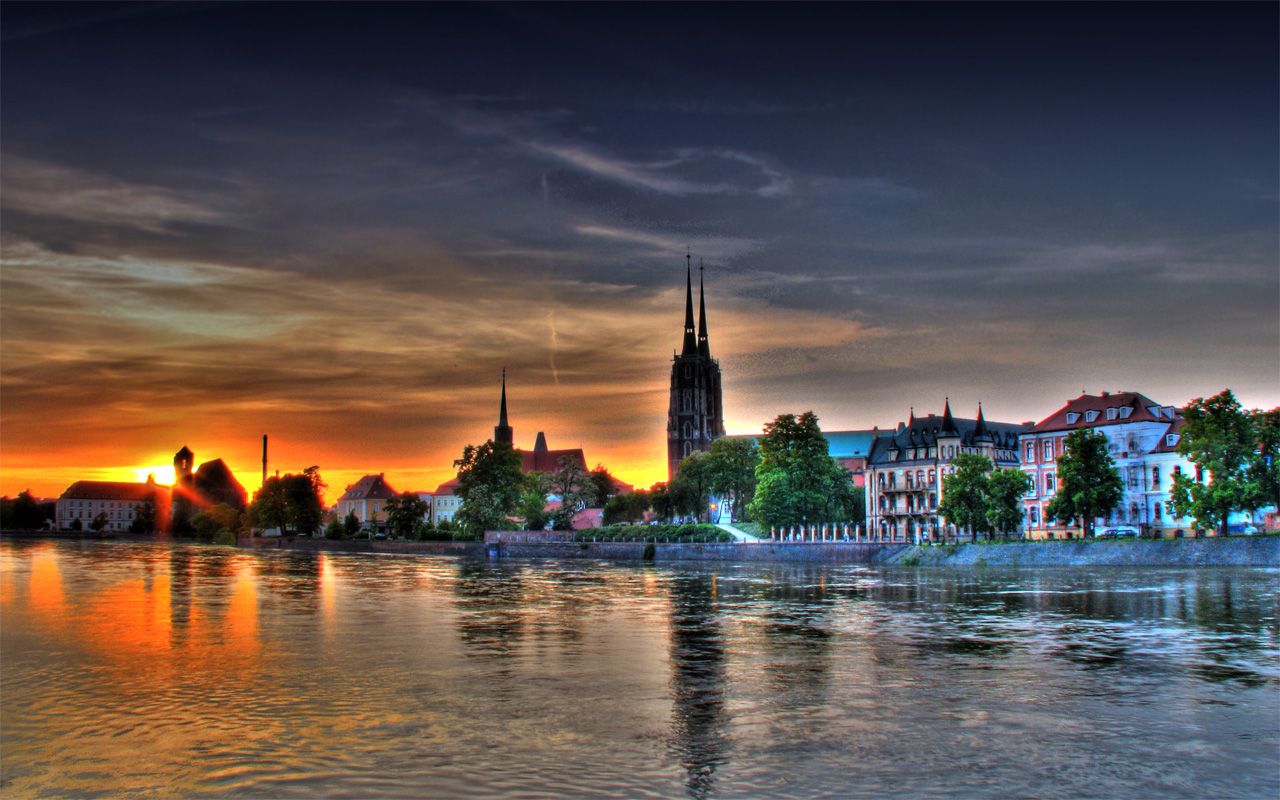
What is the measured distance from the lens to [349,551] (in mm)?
123312

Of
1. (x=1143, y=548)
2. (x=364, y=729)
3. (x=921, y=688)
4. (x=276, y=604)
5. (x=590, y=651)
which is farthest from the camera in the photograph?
(x=1143, y=548)

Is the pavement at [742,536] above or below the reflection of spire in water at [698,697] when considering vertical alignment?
below

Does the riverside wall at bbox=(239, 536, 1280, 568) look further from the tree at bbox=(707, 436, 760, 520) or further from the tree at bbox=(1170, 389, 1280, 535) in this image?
the tree at bbox=(707, 436, 760, 520)

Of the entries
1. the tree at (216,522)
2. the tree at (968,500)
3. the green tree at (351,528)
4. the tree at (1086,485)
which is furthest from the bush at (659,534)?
the tree at (216,522)

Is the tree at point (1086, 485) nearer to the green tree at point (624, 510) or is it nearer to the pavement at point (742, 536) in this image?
the pavement at point (742, 536)

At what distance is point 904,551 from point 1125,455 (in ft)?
80.0

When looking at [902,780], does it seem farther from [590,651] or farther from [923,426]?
[923,426]

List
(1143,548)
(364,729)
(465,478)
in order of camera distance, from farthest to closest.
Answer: (465,478) < (1143,548) < (364,729)

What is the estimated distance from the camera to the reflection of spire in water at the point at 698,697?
53.0 feet

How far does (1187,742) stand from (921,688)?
587 cm

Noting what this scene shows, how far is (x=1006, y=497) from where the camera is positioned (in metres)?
83.4

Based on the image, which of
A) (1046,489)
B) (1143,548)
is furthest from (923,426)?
(1143,548)

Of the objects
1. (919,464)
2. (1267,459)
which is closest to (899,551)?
(1267,459)

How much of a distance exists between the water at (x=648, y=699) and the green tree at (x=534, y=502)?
8722cm
